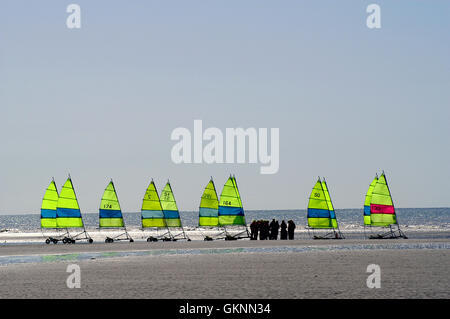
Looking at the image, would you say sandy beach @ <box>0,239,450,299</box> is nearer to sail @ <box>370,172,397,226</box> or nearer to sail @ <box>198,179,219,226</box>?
sail @ <box>370,172,397,226</box>

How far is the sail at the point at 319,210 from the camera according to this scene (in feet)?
203

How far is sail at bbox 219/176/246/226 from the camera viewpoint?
6219cm

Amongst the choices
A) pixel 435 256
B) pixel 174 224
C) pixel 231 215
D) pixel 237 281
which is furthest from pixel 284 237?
pixel 237 281

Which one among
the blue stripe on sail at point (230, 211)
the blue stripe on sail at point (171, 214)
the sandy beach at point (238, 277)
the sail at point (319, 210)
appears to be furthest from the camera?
the blue stripe on sail at point (171, 214)

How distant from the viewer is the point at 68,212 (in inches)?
2473

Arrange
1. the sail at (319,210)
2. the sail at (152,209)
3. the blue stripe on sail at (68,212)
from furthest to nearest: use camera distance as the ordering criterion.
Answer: the sail at (152,209) < the blue stripe on sail at (68,212) < the sail at (319,210)

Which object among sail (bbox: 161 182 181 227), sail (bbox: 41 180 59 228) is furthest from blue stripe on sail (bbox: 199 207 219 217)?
sail (bbox: 41 180 59 228)

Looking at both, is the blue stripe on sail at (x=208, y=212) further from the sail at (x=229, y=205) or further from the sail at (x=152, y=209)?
the sail at (x=152, y=209)

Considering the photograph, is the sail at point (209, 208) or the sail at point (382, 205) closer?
the sail at point (382, 205)

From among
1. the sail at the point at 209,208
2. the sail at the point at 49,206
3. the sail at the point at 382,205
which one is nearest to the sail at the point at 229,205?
the sail at the point at 209,208
